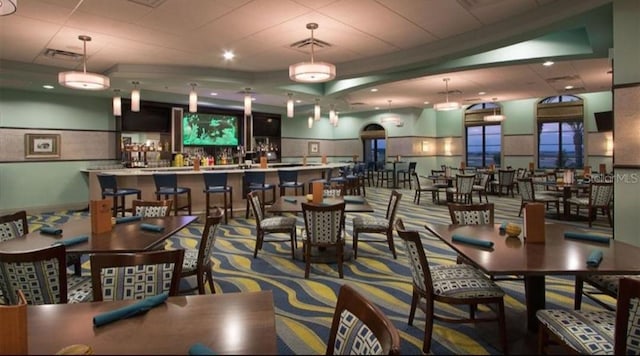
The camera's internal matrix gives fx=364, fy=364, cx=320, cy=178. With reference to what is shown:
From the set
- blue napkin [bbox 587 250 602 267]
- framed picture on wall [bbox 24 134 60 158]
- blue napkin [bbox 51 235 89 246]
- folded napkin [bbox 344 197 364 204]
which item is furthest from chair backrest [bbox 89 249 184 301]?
framed picture on wall [bbox 24 134 60 158]

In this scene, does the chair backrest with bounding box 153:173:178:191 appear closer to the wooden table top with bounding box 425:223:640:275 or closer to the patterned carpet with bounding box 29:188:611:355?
the patterned carpet with bounding box 29:188:611:355

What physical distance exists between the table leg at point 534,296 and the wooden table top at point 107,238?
277 centimetres

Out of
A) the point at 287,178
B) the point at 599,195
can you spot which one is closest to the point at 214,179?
the point at 287,178

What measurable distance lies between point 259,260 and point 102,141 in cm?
687

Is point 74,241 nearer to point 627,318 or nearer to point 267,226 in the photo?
point 267,226

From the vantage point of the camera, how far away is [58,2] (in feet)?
Result: 13.4

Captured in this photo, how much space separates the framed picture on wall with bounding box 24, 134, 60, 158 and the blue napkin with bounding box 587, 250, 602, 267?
10.2 metres

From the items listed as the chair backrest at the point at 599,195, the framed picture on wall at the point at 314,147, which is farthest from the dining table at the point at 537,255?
the framed picture on wall at the point at 314,147

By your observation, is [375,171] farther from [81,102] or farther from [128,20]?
[128,20]

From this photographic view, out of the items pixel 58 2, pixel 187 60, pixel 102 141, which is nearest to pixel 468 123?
pixel 187 60

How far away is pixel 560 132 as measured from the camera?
1198cm

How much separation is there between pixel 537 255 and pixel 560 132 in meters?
11.9

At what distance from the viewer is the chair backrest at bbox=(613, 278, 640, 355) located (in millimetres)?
1519

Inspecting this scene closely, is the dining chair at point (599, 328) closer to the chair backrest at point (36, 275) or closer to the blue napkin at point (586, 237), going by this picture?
the blue napkin at point (586, 237)
